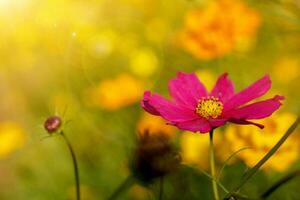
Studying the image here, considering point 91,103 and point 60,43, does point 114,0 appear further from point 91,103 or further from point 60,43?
point 91,103

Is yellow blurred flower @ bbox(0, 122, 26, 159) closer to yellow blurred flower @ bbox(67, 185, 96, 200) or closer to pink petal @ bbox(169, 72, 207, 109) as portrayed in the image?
yellow blurred flower @ bbox(67, 185, 96, 200)

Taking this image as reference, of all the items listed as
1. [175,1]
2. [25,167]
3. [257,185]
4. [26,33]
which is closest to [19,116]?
[26,33]

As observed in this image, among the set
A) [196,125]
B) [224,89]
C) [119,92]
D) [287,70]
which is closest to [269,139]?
[224,89]

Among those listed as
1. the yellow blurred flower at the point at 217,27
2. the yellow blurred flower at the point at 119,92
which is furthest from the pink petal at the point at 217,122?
the yellow blurred flower at the point at 119,92

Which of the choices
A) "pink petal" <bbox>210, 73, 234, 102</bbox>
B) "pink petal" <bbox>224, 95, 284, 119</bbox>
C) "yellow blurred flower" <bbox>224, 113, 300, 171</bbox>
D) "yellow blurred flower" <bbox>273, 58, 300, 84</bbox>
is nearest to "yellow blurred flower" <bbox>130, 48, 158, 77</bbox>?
"yellow blurred flower" <bbox>273, 58, 300, 84</bbox>

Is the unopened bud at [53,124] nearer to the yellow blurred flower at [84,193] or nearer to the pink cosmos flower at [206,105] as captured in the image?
the pink cosmos flower at [206,105]

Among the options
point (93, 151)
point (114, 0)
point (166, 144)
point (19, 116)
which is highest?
point (166, 144)

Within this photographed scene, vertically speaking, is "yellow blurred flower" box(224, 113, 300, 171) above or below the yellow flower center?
below
